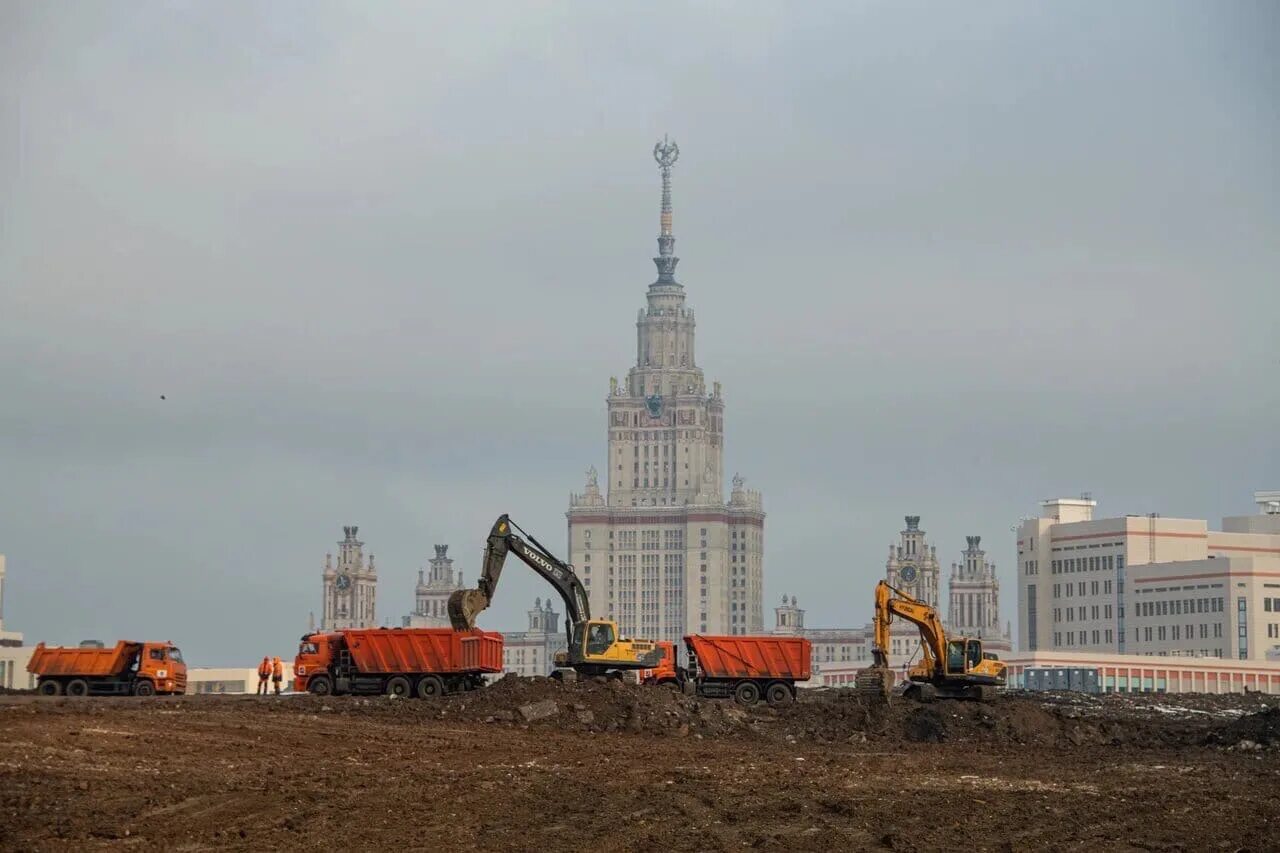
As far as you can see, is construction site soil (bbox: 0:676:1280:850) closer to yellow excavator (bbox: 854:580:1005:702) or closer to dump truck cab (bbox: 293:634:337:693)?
yellow excavator (bbox: 854:580:1005:702)

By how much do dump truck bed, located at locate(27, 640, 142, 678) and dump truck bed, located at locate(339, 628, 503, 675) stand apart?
8.95 meters

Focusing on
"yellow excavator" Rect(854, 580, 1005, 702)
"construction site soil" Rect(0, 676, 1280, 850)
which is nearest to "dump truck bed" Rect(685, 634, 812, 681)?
"yellow excavator" Rect(854, 580, 1005, 702)

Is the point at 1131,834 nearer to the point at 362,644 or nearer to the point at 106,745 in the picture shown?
the point at 106,745

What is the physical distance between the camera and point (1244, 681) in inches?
7761

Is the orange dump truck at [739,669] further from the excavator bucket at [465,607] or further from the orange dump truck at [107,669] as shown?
the orange dump truck at [107,669]

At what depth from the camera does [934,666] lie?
80.6m

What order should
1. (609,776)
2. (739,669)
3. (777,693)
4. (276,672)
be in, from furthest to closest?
(276,672)
(739,669)
(777,693)
(609,776)

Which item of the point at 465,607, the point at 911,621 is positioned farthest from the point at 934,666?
the point at 465,607

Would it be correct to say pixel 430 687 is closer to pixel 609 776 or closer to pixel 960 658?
pixel 960 658

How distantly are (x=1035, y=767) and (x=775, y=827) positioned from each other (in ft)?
51.2

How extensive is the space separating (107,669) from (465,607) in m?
13.9

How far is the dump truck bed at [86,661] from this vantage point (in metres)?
82.1

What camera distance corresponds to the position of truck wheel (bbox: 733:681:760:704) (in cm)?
Answer: 8388

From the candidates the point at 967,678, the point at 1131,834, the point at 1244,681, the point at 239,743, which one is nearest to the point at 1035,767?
the point at 1131,834
